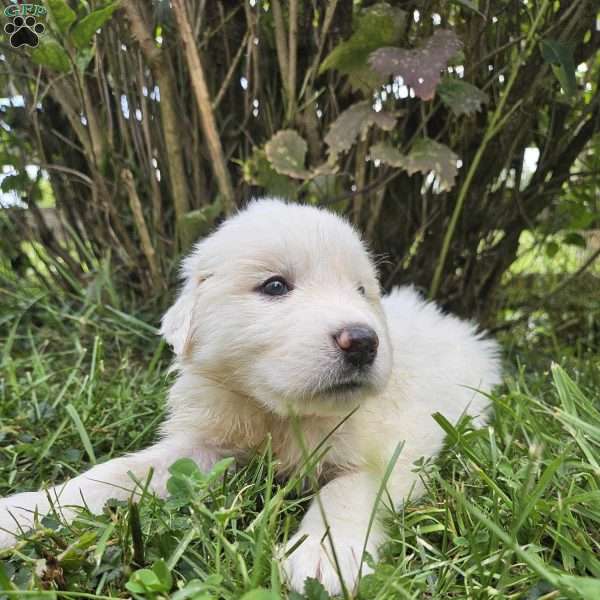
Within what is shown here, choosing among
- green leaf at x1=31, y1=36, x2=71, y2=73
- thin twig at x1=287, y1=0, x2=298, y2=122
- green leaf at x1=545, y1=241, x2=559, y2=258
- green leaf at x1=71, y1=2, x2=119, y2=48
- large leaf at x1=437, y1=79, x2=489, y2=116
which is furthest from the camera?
green leaf at x1=545, y1=241, x2=559, y2=258

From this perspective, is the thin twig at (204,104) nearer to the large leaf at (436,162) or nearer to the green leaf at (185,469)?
the large leaf at (436,162)

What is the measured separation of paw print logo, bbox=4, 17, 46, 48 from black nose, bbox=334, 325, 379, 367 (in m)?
2.22

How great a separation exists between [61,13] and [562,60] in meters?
2.13

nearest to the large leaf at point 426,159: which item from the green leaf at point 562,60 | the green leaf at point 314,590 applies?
the green leaf at point 562,60

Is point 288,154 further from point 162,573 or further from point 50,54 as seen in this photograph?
point 162,573

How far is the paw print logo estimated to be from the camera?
3012 millimetres

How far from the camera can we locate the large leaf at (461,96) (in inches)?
111

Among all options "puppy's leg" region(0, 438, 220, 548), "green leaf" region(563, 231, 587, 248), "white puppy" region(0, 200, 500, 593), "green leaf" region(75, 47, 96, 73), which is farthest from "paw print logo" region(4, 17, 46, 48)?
"green leaf" region(563, 231, 587, 248)

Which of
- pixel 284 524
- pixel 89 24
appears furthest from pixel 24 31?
pixel 284 524

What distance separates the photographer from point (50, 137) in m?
3.85

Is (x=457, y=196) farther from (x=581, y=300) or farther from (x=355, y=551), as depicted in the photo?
(x=355, y=551)

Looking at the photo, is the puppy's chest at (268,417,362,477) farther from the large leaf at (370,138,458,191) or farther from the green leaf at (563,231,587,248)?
the green leaf at (563,231,587,248)

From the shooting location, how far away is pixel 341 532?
1.61 meters

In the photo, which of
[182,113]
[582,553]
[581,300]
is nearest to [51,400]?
[182,113]
